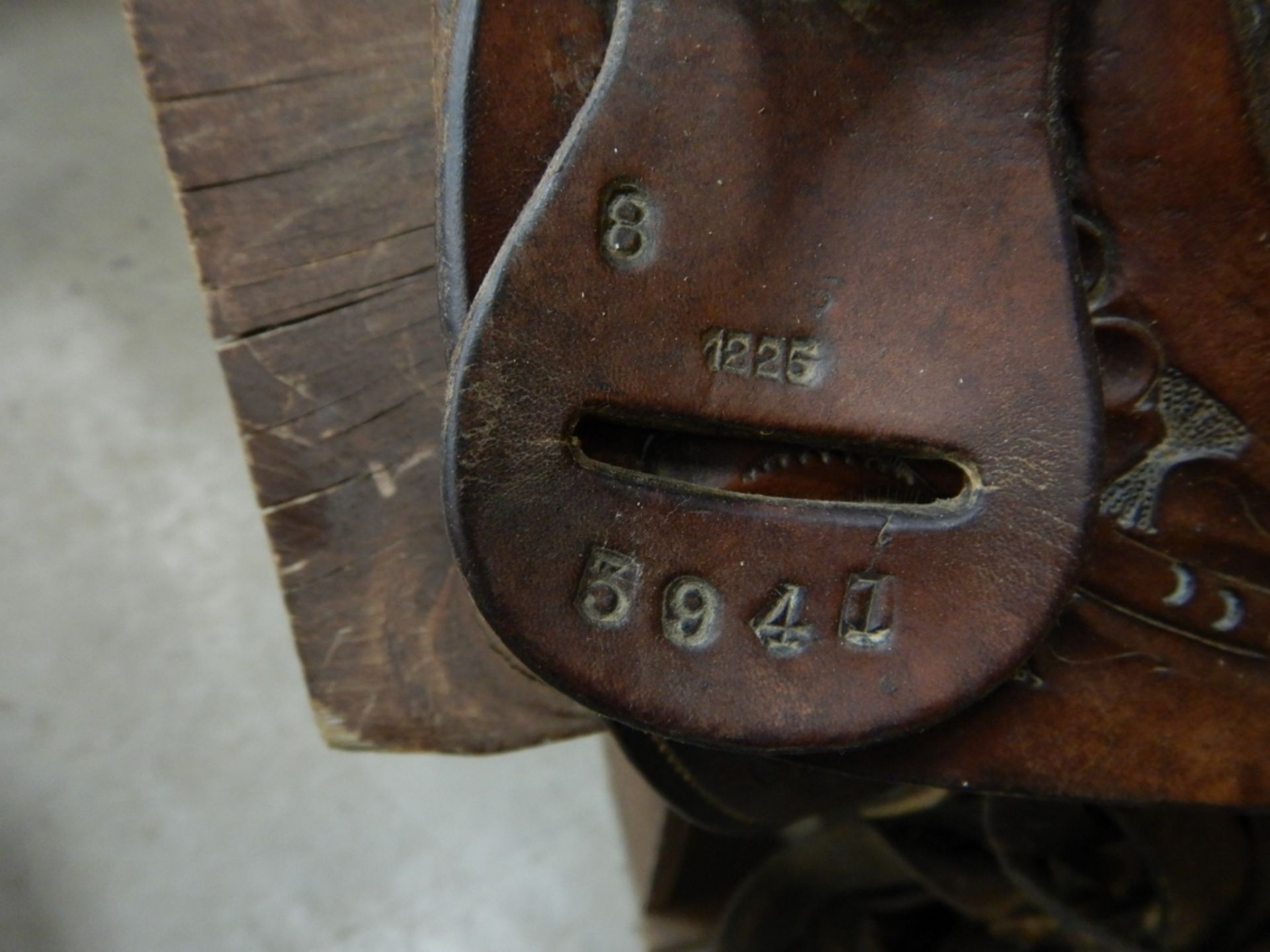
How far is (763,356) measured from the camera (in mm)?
476

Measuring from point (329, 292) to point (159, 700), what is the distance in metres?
1.14

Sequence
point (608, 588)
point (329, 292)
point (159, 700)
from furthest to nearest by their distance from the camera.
→ point (159, 700) < point (329, 292) < point (608, 588)

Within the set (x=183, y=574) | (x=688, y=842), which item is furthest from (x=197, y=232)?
(x=183, y=574)

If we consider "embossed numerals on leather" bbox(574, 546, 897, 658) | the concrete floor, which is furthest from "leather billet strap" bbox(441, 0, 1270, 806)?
the concrete floor

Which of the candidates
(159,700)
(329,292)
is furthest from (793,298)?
(159,700)

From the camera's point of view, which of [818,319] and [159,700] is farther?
[159,700]

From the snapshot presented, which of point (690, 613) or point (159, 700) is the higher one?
point (690, 613)

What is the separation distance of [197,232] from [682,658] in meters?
0.43

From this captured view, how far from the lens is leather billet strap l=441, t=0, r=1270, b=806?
1.49ft

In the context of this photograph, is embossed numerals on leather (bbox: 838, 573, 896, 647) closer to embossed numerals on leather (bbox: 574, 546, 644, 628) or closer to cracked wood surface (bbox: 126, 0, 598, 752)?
embossed numerals on leather (bbox: 574, 546, 644, 628)

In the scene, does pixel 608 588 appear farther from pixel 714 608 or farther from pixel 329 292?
pixel 329 292

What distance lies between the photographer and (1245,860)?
956 millimetres

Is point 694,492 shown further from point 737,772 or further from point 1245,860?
point 1245,860

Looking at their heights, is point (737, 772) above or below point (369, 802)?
above
